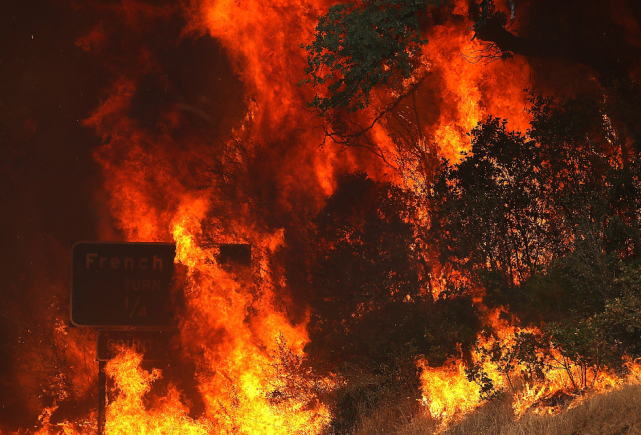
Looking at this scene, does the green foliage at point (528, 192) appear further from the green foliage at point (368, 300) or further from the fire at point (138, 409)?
the fire at point (138, 409)

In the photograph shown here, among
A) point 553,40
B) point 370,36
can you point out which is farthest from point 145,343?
point 553,40

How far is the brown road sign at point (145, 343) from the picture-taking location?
504 inches

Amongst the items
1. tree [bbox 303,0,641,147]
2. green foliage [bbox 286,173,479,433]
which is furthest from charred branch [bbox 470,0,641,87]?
green foliage [bbox 286,173,479,433]

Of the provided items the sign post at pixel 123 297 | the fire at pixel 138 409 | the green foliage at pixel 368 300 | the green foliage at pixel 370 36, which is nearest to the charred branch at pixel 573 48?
the green foliage at pixel 370 36

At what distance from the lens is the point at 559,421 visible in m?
8.77

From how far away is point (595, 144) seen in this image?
11.9 m

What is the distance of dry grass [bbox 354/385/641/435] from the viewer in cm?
802

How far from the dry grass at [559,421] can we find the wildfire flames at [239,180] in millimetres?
1297

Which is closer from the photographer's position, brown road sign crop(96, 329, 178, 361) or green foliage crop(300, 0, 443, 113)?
green foliage crop(300, 0, 443, 113)

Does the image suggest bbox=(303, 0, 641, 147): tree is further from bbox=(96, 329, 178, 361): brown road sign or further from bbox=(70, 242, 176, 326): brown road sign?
bbox=(96, 329, 178, 361): brown road sign

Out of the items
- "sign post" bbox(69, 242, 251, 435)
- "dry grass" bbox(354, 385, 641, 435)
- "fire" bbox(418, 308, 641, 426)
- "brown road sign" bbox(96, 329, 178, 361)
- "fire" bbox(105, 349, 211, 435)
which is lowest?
"dry grass" bbox(354, 385, 641, 435)

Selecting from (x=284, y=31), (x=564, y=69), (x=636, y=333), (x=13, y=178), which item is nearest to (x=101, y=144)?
(x=13, y=178)

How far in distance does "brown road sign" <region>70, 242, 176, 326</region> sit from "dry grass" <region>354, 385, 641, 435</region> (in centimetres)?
425

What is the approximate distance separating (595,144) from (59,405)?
9986mm
